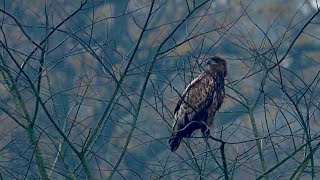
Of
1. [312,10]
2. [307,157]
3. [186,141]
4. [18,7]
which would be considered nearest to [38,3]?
[18,7]

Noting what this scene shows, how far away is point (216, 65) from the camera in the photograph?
668cm

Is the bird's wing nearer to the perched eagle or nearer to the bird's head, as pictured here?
the perched eagle

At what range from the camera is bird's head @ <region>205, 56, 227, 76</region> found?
6591mm

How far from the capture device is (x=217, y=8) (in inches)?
400

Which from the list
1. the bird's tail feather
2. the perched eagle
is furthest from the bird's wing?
the bird's tail feather

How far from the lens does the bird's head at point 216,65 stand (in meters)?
6.59

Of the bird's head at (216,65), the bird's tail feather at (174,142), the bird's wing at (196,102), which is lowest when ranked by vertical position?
the bird's tail feather at (174,142)

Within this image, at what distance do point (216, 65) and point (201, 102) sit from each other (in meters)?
0.42

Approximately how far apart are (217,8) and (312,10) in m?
2.89

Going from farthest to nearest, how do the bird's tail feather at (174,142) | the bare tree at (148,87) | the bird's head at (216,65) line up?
the bird's head at (216,65) → the bird's tail feather at (174,142) → the bare tree at (148,87)

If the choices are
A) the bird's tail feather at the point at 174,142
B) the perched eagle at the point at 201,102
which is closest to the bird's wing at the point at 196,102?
the perched eagle at the point at 201,102

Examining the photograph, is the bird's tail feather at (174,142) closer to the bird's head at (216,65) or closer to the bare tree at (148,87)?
the bare tree at (148,87)

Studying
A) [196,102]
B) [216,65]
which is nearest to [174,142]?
[196,102]

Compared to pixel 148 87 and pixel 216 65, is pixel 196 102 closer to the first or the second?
pixel 216 65
